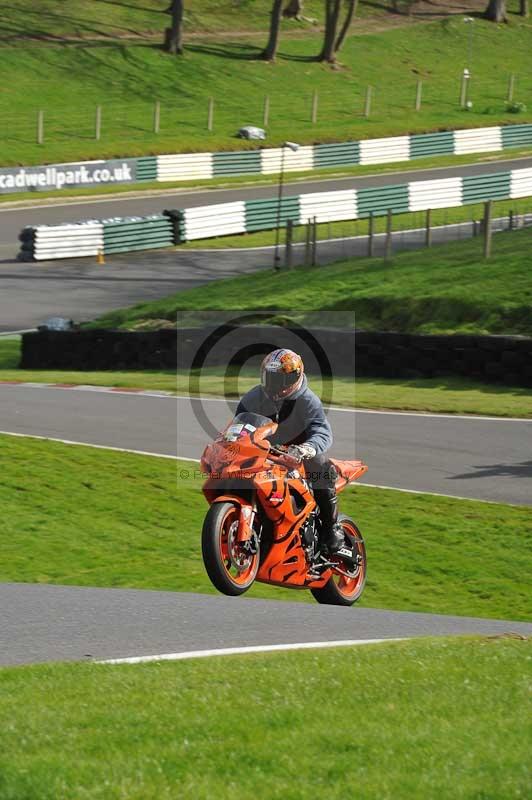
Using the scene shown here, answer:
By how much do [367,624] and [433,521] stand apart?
14.8ft

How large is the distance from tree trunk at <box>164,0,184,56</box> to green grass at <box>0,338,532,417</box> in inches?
1645

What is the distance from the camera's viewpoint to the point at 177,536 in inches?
548

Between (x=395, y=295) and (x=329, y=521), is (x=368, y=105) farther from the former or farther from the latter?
(x=329, y=521)

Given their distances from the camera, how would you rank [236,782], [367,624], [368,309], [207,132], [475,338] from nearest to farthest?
1. [236,782]
2. [367,624]
3. [475,338]
4. [368,309]
5. [207,132]

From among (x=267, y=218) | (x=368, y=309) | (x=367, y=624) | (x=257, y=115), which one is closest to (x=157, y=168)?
(x=267, y=218)

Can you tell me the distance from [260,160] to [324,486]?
4342 centimetres

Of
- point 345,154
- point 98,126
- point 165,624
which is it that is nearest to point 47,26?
point 98,126

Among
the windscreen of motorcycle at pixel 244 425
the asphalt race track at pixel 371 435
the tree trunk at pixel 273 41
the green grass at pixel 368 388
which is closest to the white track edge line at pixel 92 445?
the asphalt race track at pixel 371 435

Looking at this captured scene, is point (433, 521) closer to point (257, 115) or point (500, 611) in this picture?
point (500, 611)

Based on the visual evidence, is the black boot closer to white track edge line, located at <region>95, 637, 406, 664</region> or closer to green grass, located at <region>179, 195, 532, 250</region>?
white track edge line, located at <region>95, 637, 406, 664</region>

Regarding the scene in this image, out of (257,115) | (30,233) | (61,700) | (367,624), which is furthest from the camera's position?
(257,115)

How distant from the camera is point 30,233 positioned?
37.4 metres

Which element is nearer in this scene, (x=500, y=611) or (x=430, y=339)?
(x=500, y=611)

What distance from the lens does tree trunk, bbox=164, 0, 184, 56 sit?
63625 millimetres
